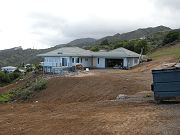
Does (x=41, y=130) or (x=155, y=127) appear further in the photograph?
(x=41, y=130)

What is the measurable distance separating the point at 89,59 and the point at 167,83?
43.0 metres

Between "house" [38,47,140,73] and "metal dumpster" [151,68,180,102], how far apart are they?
3744cm

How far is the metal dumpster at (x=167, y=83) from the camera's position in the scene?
16359 millimetres

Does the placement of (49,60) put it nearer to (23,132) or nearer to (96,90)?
(96,90)

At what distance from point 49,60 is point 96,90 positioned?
1246 inches

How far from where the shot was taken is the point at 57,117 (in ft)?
49.3

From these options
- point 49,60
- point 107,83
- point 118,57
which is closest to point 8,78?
point 49,60

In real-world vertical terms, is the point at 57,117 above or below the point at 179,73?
below

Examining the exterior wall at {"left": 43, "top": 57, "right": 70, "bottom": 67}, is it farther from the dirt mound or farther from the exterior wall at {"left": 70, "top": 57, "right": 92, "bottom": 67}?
the dirt mound

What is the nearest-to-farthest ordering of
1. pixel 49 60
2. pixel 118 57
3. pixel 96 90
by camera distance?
pixel 96 90
pixel 118 57
pixel 49 60

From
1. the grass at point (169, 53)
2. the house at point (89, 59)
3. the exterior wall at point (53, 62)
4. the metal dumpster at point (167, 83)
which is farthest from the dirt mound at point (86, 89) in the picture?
the grass at point (169, 53)

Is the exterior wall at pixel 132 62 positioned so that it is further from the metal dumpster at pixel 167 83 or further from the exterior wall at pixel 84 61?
the metal dumpster at pixel 167 83

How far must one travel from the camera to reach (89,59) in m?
59.4

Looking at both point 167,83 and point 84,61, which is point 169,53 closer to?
point 84,61
